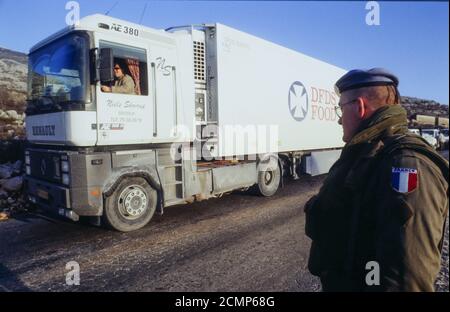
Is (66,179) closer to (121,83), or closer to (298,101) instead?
(121,83)

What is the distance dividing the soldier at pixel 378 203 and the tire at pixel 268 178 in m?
6.00

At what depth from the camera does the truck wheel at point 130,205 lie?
4859mm

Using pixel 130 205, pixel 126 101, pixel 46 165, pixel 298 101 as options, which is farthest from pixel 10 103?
pixel 298 101

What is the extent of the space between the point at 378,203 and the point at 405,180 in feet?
0.49

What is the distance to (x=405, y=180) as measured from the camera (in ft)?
4.12

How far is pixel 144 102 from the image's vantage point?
5117 mm

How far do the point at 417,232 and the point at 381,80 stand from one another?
2.55 ft

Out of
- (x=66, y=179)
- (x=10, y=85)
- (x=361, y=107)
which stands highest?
(x=10, y=85)

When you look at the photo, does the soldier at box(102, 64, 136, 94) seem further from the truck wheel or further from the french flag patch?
the french flag patch

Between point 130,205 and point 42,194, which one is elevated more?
point 42,194

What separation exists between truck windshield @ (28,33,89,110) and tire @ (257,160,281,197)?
449 centimetres

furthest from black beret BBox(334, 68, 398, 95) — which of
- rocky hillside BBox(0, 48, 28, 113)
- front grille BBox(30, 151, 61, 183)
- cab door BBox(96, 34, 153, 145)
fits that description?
rocky hillside BBox(0, 48, 28, 113)
